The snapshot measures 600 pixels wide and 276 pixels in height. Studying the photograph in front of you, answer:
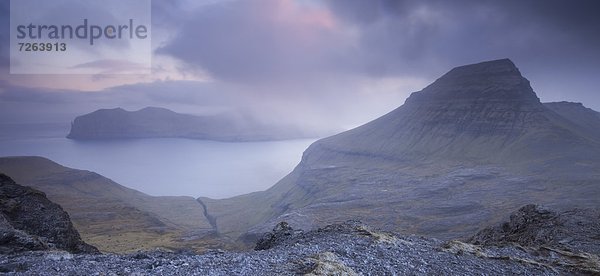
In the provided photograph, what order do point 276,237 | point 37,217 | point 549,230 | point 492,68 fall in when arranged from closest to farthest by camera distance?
point 276,237, point 549,230, point 37,217, point 492,68

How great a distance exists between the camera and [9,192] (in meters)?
31.2

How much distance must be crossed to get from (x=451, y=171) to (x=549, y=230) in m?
109

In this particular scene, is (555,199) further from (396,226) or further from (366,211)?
(366,211)

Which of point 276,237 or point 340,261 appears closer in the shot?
point 340,261

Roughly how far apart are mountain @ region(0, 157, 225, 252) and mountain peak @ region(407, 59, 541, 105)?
136475mm

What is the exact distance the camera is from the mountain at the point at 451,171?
89938 mm

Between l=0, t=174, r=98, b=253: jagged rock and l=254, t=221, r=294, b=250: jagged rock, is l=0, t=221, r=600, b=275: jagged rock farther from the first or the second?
l=0, t=174, r=98, b=253: jagged rock

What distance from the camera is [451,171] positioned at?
130m

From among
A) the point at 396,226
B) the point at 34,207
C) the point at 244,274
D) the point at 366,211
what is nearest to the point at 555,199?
the point at 396,226

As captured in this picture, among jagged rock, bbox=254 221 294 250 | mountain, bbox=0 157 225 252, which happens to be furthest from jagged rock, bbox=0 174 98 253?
mountain, bbox=0 157 225 252

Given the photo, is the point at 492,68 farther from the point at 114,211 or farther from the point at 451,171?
the point at 114,211

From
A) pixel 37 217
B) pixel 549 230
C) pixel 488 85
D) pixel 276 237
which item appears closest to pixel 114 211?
pixel 37 217

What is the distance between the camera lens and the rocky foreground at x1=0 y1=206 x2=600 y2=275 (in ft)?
53.4

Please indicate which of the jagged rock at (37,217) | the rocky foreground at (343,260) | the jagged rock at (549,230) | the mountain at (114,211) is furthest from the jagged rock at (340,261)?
the mountain at (114,211)
